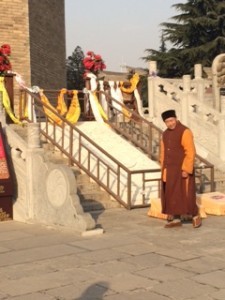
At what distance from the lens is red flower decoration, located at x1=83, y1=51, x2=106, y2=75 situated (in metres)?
12.9

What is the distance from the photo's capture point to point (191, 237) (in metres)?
6.42

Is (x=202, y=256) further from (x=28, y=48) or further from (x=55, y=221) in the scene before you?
(x=28, y=48)

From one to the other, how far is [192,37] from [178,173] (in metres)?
20.1

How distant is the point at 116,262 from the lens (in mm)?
5188

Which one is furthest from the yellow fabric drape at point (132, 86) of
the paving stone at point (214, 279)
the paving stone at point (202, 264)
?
the paving stone at point (214, 279)

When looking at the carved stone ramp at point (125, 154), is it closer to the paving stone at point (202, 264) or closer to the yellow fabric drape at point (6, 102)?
the yellow fabric drape at point (6, 102)

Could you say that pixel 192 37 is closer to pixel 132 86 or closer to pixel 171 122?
pixel 132 86

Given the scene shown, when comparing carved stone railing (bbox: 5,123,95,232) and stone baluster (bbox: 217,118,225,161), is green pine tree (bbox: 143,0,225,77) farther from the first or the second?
carved stone railing (bbox: 5,123,95,232)

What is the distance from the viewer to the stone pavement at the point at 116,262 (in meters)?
4.26

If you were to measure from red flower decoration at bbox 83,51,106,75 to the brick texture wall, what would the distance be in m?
1.85

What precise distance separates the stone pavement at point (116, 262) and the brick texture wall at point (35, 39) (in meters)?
6.73

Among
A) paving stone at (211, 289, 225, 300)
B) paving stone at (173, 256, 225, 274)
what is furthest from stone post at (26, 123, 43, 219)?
paving stone at (211, 289, 225, 300)

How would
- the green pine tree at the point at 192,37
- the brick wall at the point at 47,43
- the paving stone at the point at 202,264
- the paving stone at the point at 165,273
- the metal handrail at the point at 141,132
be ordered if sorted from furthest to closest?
the green pine tree at the point at 192,37
the brick wall at the point at 47,43
the metal handrail at the point at 141,132
the paving stone at the point at 202,264
the paving stone at the point at 165,273

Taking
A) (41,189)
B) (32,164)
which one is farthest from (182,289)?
(32,164)
